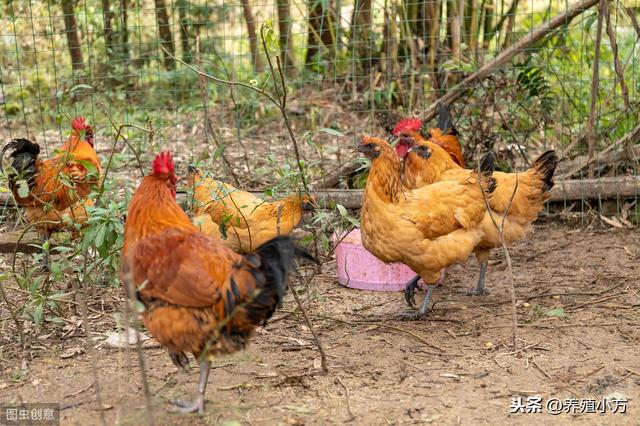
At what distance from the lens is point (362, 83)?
10.1 m

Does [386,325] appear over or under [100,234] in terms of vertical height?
under

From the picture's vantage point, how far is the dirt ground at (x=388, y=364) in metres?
4.12

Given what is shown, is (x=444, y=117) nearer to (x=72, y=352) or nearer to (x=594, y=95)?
(x=594, y=95)

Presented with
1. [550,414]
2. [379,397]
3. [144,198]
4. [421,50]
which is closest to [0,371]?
[144,198]

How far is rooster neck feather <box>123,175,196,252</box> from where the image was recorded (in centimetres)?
410

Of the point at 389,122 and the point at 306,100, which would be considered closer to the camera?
the point at 389,122

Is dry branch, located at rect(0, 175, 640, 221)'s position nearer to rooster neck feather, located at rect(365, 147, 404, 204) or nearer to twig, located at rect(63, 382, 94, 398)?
rooster neck feather, located at rect(365, 147, 404, 204)

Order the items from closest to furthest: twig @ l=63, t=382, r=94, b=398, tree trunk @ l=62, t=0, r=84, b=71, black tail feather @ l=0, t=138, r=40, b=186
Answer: twig @ l=63, t=382, r=94, b=398 → black tail feather @ l=0, t=138, r=40, b=186 → tree trunk @ l=62, t=0, r=84, b=71

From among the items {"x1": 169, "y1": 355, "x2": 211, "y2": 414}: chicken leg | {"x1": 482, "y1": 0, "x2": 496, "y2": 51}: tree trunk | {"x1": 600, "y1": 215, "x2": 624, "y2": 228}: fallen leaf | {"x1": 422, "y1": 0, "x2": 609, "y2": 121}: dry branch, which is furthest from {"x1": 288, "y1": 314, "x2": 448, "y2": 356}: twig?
{"x1": 482, "y1": 0, "x2": 496, "y2": 51}: tree trunk

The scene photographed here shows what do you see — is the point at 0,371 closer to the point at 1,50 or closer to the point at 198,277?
the point at 198,277

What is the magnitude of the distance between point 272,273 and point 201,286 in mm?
378

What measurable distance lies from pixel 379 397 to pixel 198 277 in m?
1.27

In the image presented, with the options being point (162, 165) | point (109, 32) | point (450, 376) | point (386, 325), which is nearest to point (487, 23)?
point (109, 32)

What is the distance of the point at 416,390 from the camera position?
14.4ft
